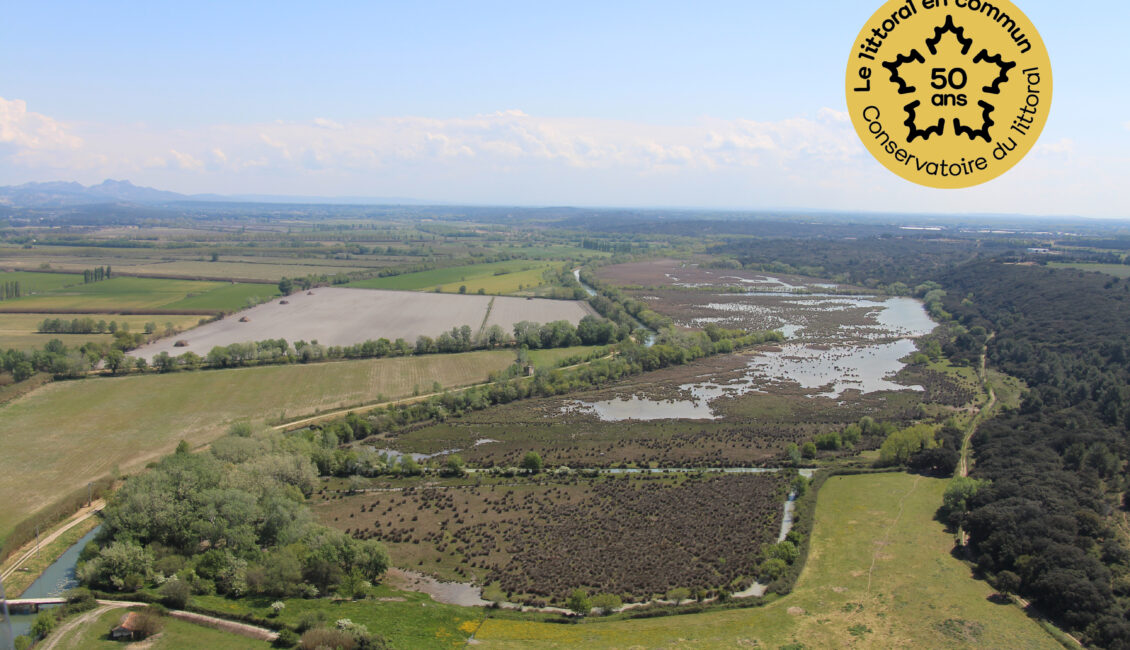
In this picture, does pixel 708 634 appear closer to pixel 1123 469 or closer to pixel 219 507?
pixel 219 507

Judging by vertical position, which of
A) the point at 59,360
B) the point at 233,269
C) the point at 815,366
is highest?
the point at 233,269

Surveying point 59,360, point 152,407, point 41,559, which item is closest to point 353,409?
point 152,407

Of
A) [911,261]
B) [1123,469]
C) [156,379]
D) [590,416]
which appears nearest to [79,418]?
[156,379]

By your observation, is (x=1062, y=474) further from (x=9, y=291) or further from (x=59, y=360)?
(x=9, y=291)

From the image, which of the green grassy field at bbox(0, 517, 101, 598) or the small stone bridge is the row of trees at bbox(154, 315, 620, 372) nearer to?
the green grassy field at bbox(0, 517, 101, 598)

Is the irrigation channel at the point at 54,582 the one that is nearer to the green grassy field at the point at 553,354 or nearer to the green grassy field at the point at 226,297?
the green grassy field at the point at 553,354

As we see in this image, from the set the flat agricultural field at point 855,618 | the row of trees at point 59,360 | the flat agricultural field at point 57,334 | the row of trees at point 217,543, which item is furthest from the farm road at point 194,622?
the flat agricultural field at point 57,334
